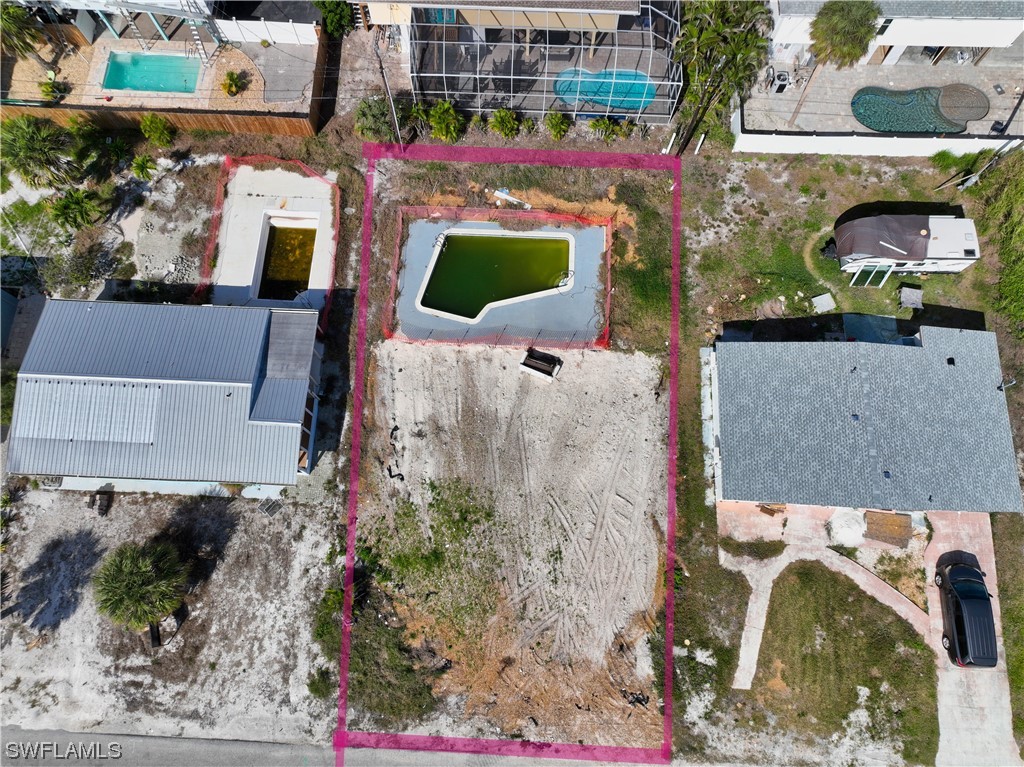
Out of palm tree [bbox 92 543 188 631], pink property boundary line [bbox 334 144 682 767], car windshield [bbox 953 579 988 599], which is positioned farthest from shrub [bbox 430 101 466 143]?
car windshield [bbox 953 579 988 599]

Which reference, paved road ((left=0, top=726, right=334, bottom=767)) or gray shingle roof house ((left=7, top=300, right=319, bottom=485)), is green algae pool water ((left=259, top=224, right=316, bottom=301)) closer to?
gray shingle roof house ((left=7, top=300, right=319, bottom=485))

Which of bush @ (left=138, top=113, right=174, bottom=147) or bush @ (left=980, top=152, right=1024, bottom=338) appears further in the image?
bush @ (left=138, top=113, right=174, bottom=147)

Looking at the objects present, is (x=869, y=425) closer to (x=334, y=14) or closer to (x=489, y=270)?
(x=489, y=270)

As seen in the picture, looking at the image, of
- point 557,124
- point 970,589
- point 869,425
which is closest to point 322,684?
point 869,425

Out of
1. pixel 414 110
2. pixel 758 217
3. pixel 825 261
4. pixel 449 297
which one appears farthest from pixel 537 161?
pixel 825 261

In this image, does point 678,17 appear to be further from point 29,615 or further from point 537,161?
point 29,615

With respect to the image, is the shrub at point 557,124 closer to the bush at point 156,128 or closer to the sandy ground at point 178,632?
the bush at point 156,128

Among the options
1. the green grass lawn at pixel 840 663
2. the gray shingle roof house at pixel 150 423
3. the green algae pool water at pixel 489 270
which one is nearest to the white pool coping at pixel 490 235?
the green algae pool water at pixel 489 270
